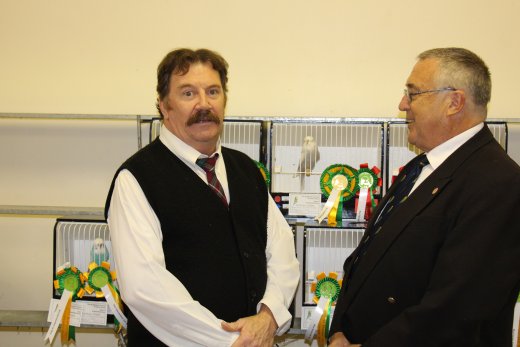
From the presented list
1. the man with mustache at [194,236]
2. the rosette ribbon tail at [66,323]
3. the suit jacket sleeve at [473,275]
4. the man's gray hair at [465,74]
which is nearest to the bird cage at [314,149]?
the man with mustache at [194,236]

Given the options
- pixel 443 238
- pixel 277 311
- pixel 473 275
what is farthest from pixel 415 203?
pixel 277 311

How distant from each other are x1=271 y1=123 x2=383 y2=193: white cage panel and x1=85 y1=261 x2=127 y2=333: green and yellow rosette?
84 centimetres

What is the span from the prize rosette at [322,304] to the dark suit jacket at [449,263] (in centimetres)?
78

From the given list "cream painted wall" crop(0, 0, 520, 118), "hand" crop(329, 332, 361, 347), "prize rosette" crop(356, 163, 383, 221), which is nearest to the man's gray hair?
"hand" crop(329, 332, 361, 347)

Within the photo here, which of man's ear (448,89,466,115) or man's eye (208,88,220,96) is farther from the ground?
man's eye (208,88,220,96)

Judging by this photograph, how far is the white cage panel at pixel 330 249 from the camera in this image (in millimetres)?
2816

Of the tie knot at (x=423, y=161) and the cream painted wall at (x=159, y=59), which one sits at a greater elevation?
the cream painted wall at (x=159, y=59)

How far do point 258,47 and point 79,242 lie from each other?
133 centimetres

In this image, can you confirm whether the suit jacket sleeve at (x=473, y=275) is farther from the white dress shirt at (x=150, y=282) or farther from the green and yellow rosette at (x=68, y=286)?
the green and yellow rosette at (x=68, y=286)

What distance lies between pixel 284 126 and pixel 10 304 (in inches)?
70.6

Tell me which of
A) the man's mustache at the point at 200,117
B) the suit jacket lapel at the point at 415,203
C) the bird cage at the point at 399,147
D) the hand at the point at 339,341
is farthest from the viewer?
the bird cage at the point at 399,147

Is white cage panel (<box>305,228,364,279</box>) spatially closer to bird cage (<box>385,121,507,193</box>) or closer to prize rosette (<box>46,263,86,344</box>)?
bird cage (<box>385,121,507,193</box>)

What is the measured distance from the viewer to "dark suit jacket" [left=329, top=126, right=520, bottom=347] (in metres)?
1.49

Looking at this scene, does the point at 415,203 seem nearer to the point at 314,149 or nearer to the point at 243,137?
the point at 314,149
